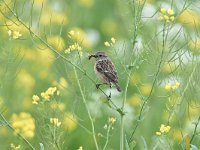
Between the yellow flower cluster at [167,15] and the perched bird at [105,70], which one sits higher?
the perched bird at [105,70]

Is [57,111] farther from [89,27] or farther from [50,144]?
[89,27]

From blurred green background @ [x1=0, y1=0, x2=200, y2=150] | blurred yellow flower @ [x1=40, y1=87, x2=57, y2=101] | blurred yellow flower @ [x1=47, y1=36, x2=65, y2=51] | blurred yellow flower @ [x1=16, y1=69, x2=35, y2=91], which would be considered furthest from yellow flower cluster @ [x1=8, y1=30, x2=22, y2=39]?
blurred yellow flower @ [x1=16, y1=69, x2=35, y2=91]

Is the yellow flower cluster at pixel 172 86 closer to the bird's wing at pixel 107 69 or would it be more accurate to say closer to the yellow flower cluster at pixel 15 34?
the bird's wing at pixel 107 69

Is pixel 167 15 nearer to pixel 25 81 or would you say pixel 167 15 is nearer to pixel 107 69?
pixel 107 69

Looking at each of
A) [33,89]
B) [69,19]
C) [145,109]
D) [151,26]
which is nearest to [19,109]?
[33,89]

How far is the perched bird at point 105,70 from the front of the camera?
5.59 meters

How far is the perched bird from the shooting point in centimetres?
559

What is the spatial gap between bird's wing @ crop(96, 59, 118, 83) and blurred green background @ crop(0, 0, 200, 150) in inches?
3.4

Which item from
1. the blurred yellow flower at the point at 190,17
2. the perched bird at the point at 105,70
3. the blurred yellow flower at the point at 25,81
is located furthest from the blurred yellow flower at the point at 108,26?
the perched bird at the point at 105,70

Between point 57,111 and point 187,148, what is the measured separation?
92 cm

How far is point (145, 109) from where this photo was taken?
190 inches

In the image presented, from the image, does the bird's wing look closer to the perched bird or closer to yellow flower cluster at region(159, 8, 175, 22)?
the perched bird

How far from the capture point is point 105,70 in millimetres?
5672

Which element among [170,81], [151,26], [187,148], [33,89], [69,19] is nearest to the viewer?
[187,148]
